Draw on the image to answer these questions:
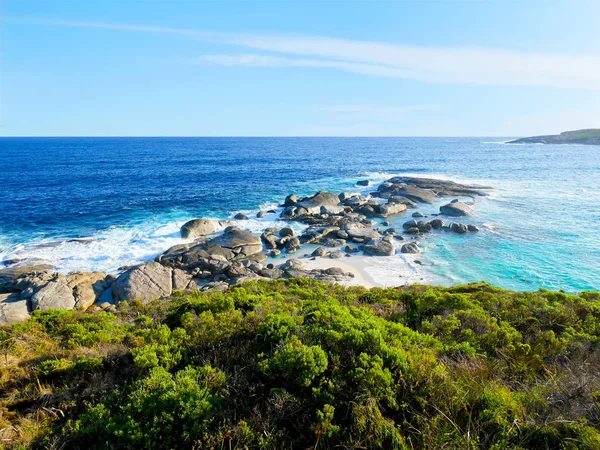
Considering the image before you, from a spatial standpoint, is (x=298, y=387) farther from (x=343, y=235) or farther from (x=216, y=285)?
(x=343, y=235)

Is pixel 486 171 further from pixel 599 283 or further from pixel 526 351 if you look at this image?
pixel 526 351

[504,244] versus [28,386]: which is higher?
[28,386]

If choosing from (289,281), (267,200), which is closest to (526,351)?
(289,281)

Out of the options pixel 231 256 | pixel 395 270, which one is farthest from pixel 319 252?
pixel 231 256

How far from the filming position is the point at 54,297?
720 inches

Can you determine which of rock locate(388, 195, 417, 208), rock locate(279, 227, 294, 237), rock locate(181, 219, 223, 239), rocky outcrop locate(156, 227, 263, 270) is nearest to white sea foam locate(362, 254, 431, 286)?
rock locate(279, 227, 294, 237)

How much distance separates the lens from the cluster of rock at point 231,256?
62.6ft

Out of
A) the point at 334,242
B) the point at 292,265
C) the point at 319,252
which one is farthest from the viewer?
the point at 334,242

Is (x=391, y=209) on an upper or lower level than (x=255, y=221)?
upper

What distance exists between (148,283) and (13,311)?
6.44 meters

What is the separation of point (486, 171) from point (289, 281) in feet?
237

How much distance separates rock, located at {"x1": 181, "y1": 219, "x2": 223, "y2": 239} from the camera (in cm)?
3065

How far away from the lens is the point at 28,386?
20.3 feet

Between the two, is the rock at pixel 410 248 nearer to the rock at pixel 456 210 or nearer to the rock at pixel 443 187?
the rock at pixel 456 210
